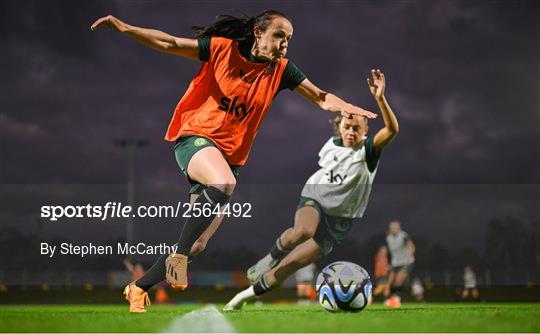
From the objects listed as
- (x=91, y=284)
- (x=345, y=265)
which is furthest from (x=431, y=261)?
(x=345, y=265)

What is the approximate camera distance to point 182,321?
545 centimetres

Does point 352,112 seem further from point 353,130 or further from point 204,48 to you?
point 353,130

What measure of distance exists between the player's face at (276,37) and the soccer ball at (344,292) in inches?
86.4

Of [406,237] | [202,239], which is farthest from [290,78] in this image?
[406,237]

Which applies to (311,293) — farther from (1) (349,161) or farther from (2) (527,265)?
(1) (349,161)

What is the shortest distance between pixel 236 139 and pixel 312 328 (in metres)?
1.91

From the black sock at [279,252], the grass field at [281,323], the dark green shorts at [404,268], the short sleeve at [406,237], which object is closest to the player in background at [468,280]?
the short sleeve at [406,237]

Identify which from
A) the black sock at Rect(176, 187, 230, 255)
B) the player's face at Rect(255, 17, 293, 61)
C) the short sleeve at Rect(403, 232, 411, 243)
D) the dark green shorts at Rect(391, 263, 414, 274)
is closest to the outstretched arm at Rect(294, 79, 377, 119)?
the player's face at Rect(255, 17, 293, 61)

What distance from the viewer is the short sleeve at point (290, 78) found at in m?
6.35

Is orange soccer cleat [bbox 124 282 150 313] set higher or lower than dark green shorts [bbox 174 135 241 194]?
lower

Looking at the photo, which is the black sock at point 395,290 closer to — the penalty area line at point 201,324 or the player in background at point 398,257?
the player in background at point 398,257

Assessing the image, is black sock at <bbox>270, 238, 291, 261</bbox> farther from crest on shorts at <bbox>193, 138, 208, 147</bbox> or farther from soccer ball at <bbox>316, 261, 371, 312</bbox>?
crest on shorts at <bbox>193, 138, 208, 147</bbox>

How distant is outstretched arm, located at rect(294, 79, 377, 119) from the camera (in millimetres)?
5945

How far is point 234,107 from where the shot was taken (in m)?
5.93
